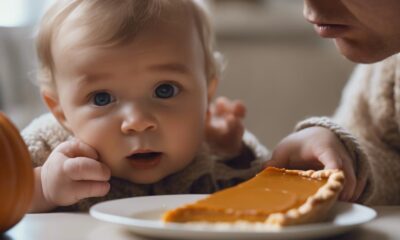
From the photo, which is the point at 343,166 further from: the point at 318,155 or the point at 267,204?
the point at 267,204

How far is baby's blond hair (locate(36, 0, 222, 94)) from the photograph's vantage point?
963 mm

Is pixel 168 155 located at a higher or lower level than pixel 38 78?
lower

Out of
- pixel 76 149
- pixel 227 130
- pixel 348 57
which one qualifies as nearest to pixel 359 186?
pixel 348 57

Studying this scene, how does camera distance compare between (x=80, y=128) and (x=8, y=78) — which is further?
(x=8, y=78)

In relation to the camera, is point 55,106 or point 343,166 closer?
point 343,166

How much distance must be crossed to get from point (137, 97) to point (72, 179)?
144 millimetres

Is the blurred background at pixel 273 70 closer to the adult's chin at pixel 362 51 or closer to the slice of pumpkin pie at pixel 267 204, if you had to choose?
the adult's chin at pixel 362 51

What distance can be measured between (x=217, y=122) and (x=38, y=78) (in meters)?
0.33

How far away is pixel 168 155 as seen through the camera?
1.00m

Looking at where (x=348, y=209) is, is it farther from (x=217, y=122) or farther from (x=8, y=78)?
(x=8, y=78)

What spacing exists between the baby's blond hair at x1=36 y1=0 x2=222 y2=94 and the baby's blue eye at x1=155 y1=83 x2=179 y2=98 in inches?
3.2

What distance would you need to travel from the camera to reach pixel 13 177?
0.73 metres

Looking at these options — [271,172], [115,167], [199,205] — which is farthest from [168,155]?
[199,205]

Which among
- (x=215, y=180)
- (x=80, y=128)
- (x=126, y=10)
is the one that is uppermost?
(x=126, y=10)
